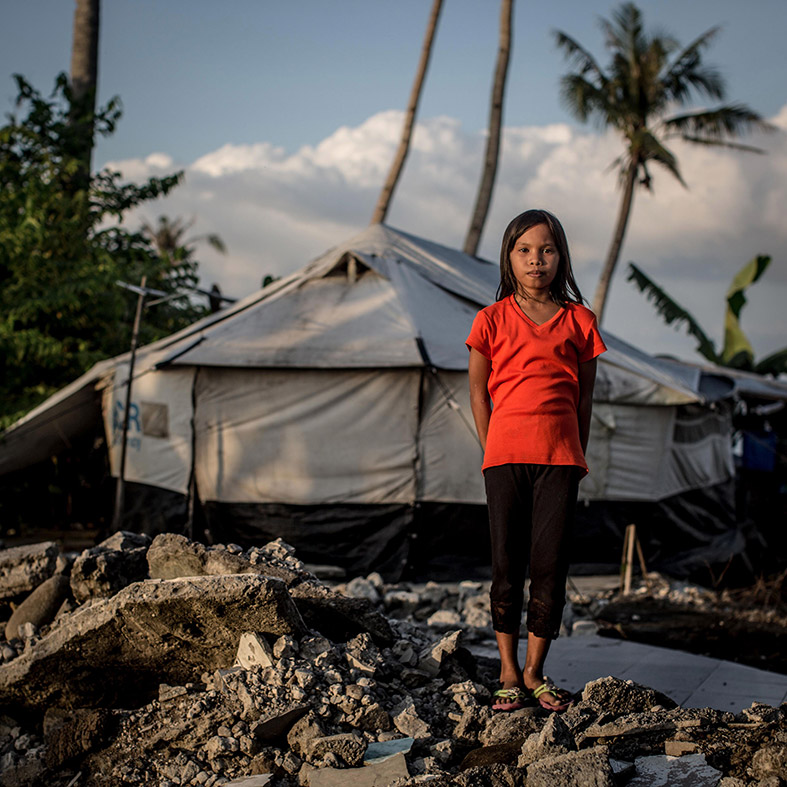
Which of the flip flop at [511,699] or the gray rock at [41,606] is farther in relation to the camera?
the gray rock at [41,606]

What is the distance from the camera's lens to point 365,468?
7.28m

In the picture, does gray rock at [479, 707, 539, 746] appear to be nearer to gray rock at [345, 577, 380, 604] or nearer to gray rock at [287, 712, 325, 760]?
gray rock at [287, 712, 325, 760]

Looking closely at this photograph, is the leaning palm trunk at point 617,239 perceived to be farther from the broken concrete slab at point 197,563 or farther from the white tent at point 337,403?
the broken concrete slab at point 197,563

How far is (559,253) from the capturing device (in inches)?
118

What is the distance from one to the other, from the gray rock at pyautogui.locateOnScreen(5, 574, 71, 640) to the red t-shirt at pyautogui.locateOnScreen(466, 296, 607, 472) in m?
1.97

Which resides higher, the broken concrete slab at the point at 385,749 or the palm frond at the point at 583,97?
the palm frond at the point at 583,97

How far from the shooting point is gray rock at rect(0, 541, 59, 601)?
378 centimetres

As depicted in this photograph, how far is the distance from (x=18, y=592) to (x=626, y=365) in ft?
19.4

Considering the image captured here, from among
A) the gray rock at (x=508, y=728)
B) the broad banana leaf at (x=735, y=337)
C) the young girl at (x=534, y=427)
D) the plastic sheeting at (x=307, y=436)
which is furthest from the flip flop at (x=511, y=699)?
the broad banana leaf at (x=735, y=337)

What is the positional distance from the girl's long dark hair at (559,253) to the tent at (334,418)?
3786 mm

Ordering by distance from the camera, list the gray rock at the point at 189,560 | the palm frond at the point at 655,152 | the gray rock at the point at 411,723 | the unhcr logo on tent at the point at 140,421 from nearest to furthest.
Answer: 1. the gray rock at the point at 411,723
2. the gray rock at the point at 189,560
3. the unhcr logo on tent at the point at 140,421
4. the palm frond at the point at 655,152

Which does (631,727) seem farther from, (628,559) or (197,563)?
(628,559)

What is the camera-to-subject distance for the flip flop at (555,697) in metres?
2.86

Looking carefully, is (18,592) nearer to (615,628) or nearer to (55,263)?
(615,628)
